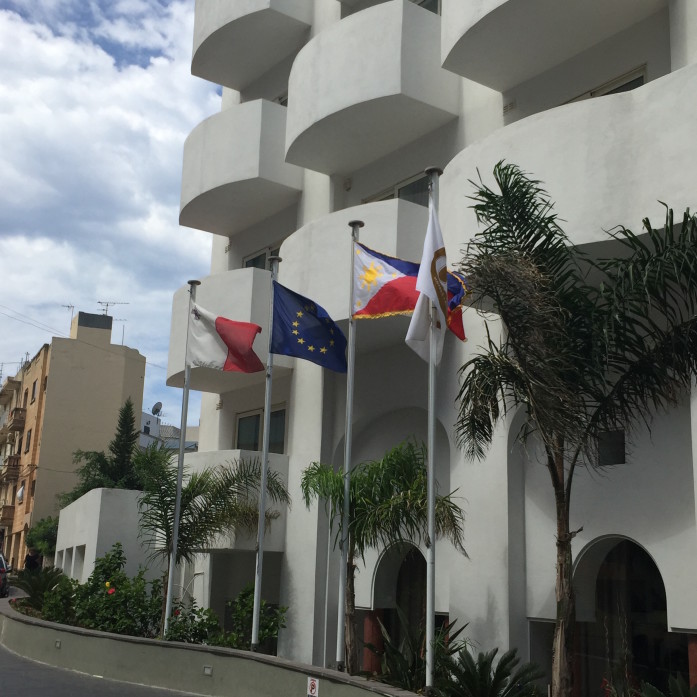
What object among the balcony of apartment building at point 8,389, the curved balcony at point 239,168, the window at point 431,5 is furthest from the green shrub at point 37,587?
the balcony of apartment building at point 8,389

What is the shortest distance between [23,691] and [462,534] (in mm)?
6614

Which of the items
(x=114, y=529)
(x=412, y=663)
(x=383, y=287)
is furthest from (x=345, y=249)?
(x=114, y=529)

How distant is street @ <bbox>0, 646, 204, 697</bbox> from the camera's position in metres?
14.0

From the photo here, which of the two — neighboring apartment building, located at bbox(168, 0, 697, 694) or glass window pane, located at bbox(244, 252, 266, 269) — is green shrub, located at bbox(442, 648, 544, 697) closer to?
neighboring apartment building, located at bbox(168, 0, 697, 694)

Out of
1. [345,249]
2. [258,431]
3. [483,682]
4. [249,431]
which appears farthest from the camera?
[249,431]

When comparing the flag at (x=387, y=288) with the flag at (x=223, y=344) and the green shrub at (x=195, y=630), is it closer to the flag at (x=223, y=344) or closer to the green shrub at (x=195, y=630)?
the flag at (x=223, y=344)

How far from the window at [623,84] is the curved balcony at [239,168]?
7.78 m

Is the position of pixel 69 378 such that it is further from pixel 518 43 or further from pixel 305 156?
pixel 518 43

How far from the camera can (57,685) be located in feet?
48.7

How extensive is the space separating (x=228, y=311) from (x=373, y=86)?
18.3 feet

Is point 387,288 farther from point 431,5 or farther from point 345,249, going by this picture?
point 431,5

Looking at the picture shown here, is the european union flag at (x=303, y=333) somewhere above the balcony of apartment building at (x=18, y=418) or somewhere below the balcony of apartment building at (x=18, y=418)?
below

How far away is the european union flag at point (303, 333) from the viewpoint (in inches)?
575

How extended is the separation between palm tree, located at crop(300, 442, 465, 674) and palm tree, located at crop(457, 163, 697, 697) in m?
2.24
